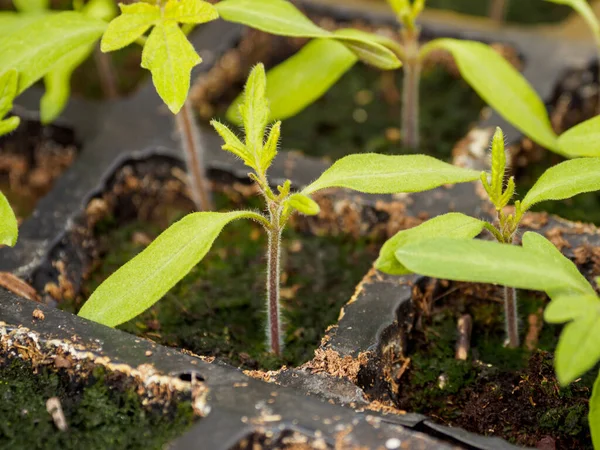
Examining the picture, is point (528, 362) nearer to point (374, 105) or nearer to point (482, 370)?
point (482, 370)

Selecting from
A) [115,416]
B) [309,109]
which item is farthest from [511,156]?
[115,416]

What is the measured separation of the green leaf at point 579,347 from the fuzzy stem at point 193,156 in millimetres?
788

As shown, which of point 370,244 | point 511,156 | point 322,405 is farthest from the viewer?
point 511,156

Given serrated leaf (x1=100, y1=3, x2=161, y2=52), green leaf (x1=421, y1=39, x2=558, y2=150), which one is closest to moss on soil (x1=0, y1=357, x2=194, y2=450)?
serrated leaf (x1=100, y1=3, x2=161, y2=52)

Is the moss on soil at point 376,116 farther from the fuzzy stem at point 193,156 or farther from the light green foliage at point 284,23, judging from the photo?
the light green foliage at point 284,23

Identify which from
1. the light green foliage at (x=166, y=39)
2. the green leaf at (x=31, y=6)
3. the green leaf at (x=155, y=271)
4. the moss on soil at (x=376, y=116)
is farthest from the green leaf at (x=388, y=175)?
the green leaf at (x=31, y=6)

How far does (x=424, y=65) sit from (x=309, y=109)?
1.02ft

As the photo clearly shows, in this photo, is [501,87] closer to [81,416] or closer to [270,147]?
[270,147]

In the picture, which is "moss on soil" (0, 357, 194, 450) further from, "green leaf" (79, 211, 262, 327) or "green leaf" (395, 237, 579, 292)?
"green leaf" (395, 237, 579, 292)

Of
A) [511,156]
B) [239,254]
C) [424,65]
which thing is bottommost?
[239,254]

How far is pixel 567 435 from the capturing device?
1.09 m

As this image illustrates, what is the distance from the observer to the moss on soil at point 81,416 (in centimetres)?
95

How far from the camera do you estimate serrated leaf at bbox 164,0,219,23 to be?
1182mm

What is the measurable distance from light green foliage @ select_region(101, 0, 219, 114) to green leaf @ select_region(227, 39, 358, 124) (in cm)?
29
